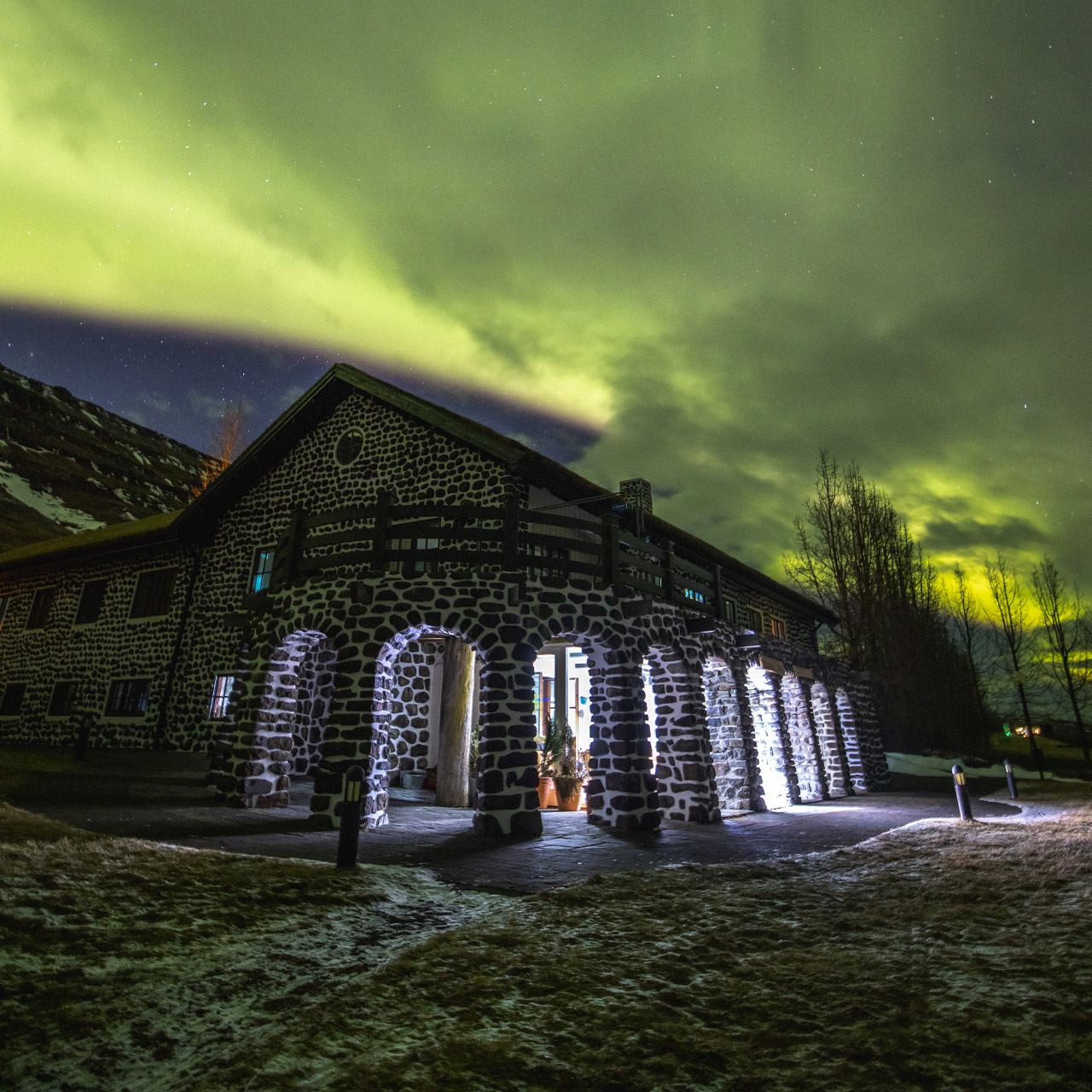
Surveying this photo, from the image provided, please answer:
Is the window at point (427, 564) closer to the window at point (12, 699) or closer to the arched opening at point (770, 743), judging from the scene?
the arched opening at point (770, 743)

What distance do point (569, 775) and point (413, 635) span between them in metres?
5.42

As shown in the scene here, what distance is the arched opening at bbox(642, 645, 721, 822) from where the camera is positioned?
34.3 ft

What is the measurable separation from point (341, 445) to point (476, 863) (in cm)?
1237

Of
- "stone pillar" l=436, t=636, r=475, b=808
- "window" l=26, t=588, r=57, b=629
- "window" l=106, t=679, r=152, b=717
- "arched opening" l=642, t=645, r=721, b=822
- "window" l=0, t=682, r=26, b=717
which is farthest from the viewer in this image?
"window" l=26, t=588, r=57, b=629

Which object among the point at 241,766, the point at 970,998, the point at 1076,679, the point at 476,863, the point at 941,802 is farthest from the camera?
the point at 1076,679

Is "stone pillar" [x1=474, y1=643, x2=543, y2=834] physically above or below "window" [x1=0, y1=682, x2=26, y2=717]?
below

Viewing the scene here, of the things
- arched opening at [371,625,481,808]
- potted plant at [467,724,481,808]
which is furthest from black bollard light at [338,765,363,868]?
potted plant at [467,724,481,808]

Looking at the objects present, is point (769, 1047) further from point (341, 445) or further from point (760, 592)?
point (760, 592)

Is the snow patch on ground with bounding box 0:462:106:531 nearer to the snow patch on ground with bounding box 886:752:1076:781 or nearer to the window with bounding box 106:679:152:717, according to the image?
the window with bounding box 106:679:152:717

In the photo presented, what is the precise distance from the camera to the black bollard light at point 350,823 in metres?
5.53

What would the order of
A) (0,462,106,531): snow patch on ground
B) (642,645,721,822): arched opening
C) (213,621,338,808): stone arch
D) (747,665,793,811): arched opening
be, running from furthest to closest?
(0,462,106,531): snow patch on ground → (747,665,793,811): arched opening → (642,645,721,822): arched opening → (213,621,338,808): stone arch

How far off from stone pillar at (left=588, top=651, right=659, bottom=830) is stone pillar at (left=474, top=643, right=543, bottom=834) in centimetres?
142

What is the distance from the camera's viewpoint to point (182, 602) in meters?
17.7

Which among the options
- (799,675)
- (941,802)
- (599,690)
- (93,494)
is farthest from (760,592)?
(93,494)
